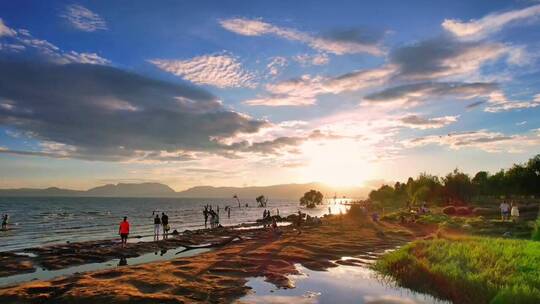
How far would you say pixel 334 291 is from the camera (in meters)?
17.9

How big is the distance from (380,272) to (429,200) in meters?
103

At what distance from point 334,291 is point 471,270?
660 centimetres

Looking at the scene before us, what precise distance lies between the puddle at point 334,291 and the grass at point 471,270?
1.14m

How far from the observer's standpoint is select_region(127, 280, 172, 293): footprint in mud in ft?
57.8

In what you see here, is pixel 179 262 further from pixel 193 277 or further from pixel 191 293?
pixel 191 293

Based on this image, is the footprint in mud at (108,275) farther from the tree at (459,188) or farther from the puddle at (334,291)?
the tree at (459,188)

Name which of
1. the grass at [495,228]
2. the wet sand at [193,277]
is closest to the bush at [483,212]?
the grass at [495,228]

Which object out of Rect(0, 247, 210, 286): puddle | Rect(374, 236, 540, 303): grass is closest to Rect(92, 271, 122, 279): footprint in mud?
Rect(0, 247, 210, 286): puddle

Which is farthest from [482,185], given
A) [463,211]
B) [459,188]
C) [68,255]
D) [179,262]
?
[68,255]

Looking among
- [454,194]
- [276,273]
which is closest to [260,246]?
[276,273]

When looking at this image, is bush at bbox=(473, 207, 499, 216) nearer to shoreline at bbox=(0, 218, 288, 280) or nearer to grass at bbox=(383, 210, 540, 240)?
grass at bbox=(383, 210, 540, 240)

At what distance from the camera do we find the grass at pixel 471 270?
15618 millimetres

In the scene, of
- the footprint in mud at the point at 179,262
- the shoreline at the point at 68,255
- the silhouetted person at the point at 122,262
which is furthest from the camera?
the silhouetted person at the point at 122,262

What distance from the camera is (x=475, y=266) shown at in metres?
19.0
